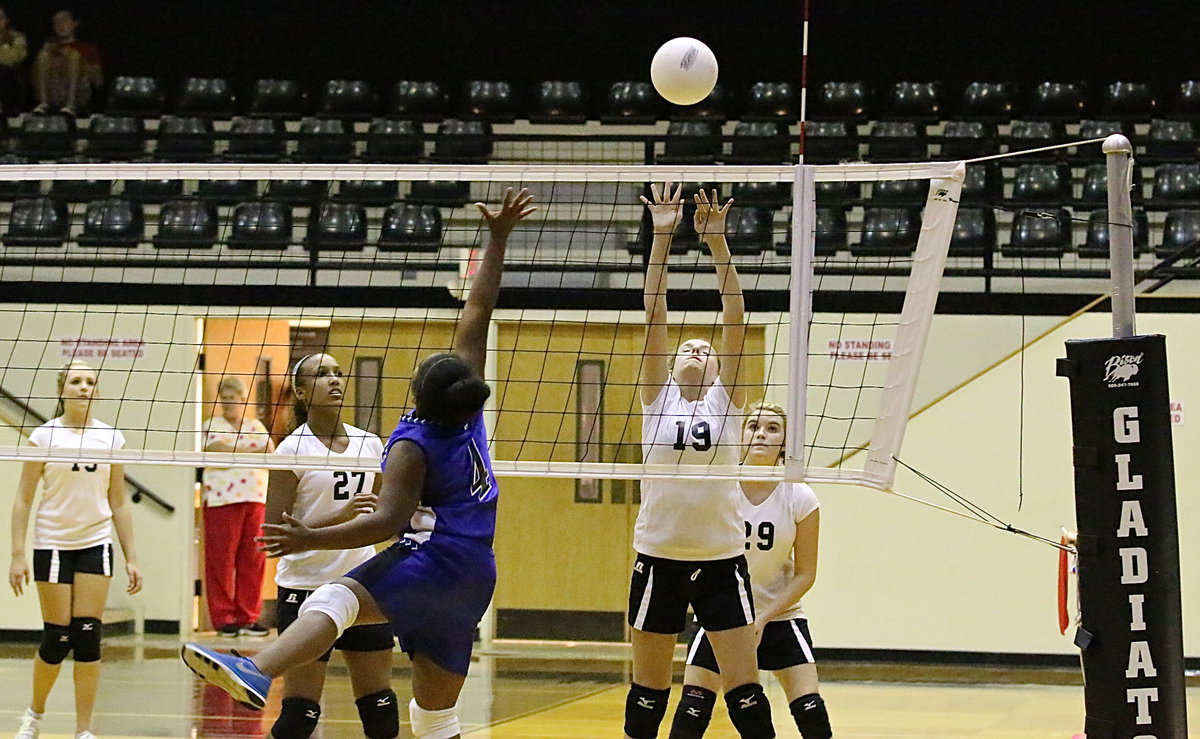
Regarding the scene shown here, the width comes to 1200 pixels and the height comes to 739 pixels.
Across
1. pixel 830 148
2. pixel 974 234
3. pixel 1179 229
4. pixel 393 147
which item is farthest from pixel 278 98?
pixel 1179 229

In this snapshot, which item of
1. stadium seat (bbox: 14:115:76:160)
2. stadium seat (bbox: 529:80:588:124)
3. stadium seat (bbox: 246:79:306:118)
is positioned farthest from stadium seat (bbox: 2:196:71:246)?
stadium seat (bbox: 529:80:588:124)

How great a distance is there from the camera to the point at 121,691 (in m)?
8.45

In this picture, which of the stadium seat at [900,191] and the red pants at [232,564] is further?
the stadium seat at [900,191]

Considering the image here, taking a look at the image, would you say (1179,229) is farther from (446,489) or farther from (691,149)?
(446,489)

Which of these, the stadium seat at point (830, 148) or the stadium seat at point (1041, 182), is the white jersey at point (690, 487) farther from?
the stadium seat at point (1041, 182)

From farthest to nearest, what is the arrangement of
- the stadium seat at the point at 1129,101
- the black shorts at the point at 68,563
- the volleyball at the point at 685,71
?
the stadium seat at the point at 1129,101, the black shorts at the point at 68,563, the volleyball at the point at 685,71

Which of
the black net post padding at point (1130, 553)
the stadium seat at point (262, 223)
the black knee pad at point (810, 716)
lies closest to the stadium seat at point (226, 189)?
the stadium seat at point (262, 223)

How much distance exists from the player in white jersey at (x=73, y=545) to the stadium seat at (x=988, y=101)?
8.61 m

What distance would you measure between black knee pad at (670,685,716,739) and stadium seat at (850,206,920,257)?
5.53 metres

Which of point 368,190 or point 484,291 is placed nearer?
point 484,291

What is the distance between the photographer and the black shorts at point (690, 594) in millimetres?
5059

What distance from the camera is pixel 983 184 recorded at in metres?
11.3

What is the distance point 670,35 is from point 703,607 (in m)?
10.6

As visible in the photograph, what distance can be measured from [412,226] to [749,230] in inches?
107
